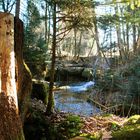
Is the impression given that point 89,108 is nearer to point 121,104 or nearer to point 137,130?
point 121,104

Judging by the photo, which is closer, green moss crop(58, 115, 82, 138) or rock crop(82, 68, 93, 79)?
green moss crop(58, 115, 82, 138)

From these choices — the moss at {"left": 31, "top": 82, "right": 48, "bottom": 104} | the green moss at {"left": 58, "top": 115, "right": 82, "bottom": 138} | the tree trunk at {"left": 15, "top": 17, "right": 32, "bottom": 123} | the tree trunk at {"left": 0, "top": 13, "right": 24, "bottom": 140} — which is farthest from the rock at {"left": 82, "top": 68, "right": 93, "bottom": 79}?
the tree trunk at {"left": 0, "top": 13, "right": 24, "bottom": 140}

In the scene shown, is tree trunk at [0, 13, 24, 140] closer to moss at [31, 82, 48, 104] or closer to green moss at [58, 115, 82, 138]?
green moss at [58, 115, 82, 138]

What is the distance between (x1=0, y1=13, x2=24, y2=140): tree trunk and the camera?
476cm

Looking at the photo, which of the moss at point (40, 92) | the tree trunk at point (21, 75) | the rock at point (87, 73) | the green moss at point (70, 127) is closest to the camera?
the tree trunk at point (21, 75)

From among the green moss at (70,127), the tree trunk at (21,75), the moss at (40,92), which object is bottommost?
the green moss at (70,127)

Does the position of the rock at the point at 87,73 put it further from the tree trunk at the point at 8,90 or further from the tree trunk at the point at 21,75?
the tree trunk at the point at 8,90

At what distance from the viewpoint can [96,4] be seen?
8195 mm

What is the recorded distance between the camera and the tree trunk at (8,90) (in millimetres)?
4762

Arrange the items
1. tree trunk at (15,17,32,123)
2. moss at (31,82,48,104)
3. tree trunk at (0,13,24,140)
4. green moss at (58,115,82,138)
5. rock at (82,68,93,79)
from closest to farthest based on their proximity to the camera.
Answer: tree trunk at (0,13,24,140) → tree trunk at (15,17,32,123) → green moss at (58,115,82,138) → moss at (31,82,48,104) → rock at (82,68,93,79)

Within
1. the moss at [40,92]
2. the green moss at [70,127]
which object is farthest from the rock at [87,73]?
the green moss at [70,127]

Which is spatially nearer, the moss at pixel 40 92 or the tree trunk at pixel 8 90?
the tree trunk at pixel 8 90

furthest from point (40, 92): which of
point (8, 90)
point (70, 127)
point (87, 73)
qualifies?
point (87, 73)

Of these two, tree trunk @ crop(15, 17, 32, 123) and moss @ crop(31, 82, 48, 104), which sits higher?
tree trunk @ crop(15, 17, 32, 123)
